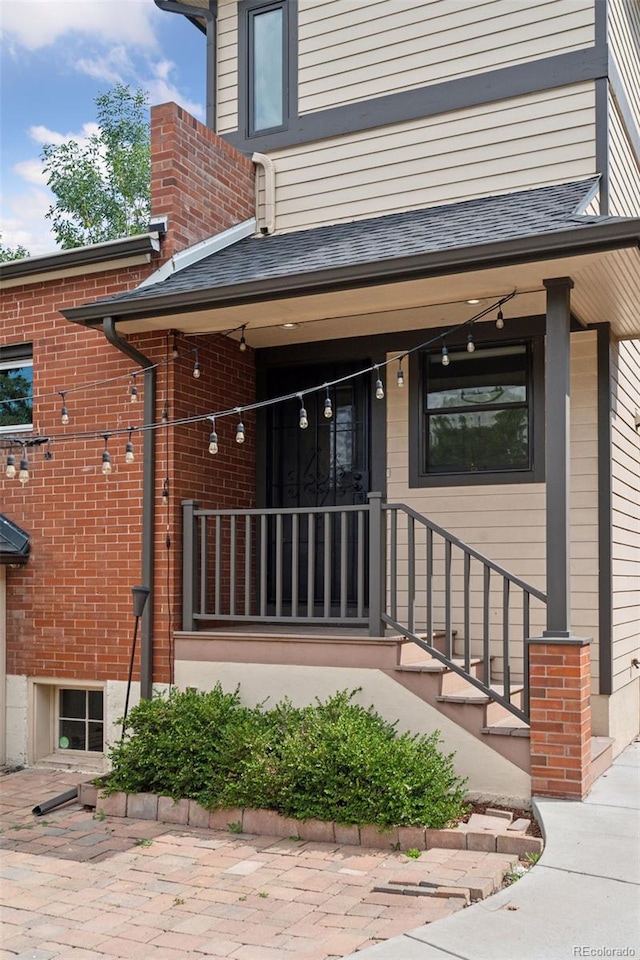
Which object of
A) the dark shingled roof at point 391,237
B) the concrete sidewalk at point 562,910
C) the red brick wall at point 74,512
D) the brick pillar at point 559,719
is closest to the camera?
the concrete sidewalk at point 562,910

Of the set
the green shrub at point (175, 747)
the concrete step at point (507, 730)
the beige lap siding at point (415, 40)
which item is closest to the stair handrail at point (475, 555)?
the concrete step at point (507, 730)

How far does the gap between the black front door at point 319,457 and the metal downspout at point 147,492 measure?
4.22 feet

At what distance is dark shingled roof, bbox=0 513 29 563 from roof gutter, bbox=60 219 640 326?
5.99 feet

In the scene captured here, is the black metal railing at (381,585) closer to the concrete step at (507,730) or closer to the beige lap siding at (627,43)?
the concrete step at (507,730)

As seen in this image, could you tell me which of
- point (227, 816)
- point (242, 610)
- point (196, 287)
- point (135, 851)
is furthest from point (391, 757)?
point (196, 287)

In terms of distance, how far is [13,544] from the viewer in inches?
287

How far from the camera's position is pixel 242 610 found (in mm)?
7555

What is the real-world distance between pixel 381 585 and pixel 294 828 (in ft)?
5.34

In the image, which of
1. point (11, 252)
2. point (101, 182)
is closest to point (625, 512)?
point (101, 182)

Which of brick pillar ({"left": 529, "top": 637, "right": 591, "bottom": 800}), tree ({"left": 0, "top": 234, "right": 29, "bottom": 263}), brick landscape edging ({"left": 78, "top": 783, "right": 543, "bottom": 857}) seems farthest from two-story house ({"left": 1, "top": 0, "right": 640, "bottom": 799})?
tree ({"left": 0, "top": 234, "right": 29, "bottom": 263})

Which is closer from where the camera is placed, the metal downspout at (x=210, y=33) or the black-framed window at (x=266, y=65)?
the black-framed window at (x=266, y=65)

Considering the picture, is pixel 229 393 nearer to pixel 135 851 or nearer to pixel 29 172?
pixel 135 851

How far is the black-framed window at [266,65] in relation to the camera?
8.05 metres

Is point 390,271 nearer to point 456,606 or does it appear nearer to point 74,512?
point 456,606
